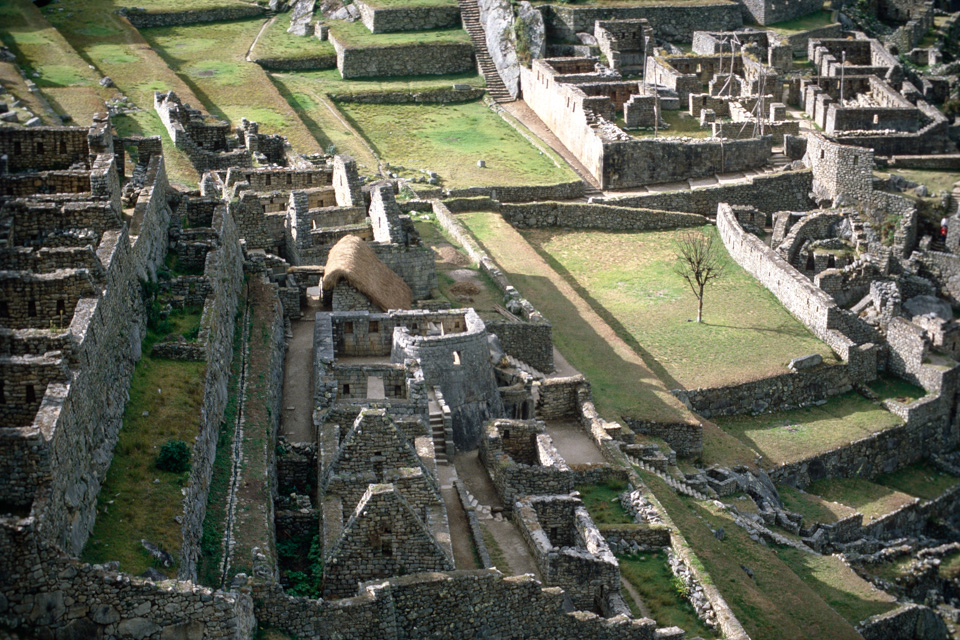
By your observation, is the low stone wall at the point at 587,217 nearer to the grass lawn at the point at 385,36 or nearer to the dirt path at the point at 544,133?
the dirt path at the point at 544,133

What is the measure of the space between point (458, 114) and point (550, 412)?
3289 centimetres

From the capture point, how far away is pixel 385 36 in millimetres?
74438

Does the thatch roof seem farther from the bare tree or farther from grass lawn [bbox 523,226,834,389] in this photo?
the bare tree

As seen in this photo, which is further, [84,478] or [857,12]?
[857,12]

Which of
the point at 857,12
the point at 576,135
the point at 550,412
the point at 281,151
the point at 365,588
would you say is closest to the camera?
the point at 365,588

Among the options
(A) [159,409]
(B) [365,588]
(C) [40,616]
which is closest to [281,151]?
(A) [159,409]

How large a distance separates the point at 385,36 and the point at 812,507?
4085cm

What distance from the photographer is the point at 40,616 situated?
19.7m

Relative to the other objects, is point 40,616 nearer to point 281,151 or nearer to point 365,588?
point 365,588

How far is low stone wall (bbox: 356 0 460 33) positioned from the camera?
247 ft

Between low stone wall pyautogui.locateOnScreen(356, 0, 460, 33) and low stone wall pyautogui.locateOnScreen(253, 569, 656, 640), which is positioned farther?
low stone wall pyautogui.locateOnScreen(356, 0, 460, 33)

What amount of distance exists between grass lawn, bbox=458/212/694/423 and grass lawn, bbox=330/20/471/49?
779 inches

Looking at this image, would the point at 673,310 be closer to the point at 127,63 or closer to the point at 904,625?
the point at 904,625

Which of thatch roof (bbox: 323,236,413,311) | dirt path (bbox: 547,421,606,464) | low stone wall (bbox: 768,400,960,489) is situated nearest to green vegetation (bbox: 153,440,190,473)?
dirt path (bbox: 547,421,606,464)
